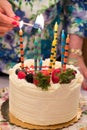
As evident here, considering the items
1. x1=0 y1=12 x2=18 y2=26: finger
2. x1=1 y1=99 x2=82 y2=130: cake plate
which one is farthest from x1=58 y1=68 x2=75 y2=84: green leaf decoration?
x1=0 y1=12 x2=18 y2=26: finger

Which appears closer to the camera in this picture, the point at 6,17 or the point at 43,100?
the point at 43,100

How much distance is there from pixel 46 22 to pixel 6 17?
0.48 feet

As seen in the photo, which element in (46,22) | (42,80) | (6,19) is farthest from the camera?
Answer: (46,22)

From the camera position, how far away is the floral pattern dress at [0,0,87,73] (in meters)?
1.10

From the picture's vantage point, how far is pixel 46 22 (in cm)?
113

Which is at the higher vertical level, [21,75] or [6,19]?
[6,19]

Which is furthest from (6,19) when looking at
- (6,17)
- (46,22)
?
(46,22)

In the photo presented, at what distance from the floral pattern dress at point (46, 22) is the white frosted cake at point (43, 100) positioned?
8.3 inches

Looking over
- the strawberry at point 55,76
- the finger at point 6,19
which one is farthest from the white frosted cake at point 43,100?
the finger at point 6,19

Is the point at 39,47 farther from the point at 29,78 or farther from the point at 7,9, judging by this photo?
the point at 7,9

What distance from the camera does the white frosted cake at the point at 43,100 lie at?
0.88 metres

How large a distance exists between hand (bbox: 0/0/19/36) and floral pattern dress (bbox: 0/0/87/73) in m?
0.04

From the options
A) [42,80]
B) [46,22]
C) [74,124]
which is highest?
[46,22]

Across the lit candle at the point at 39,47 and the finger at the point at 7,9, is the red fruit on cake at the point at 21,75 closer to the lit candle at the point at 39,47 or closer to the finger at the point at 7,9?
the lit candle at the point at 39,47
